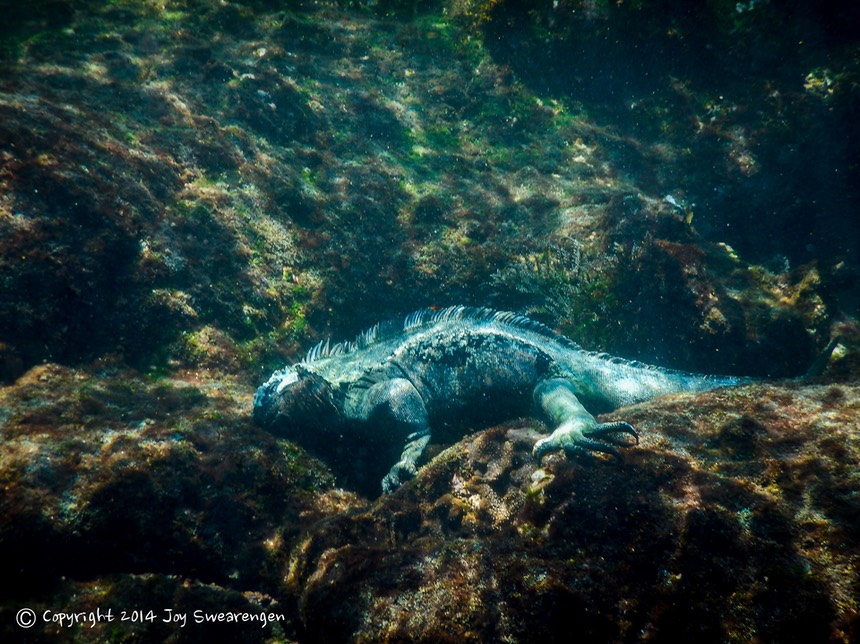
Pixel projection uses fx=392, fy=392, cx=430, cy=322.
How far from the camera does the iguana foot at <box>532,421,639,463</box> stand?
3.13m

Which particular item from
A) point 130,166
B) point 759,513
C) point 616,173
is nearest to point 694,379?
point 759,513

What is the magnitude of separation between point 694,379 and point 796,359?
1805 mm

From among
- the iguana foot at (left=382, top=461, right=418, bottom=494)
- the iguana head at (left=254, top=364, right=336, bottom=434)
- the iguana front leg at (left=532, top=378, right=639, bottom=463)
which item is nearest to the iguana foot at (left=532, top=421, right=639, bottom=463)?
the iguana front leg at (left=532, top=378, right=639, bottom=463)

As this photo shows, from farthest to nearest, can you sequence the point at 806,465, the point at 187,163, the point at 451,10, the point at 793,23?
the point at 451,10, the point at 793,23, the point at 187,163, the point at 806,465

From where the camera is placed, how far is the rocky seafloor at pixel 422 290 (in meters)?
2.29

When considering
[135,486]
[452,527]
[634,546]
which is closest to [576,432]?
[634,546]

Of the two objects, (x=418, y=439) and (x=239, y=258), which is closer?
(x=418, y=439)

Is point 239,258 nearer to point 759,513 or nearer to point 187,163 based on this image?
point 187,163

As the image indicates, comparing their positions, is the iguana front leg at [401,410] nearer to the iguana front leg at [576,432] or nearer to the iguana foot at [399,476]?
the iguana foot at [399,476]

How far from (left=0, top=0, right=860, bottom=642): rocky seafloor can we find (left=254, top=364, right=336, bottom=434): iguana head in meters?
0.24

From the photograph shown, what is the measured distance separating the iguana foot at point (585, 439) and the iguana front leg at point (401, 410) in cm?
146

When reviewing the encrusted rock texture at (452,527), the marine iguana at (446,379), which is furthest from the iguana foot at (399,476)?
the encrusted rock texture at (452,527)

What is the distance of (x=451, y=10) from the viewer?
1061cm

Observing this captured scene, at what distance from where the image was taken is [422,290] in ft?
19.5
